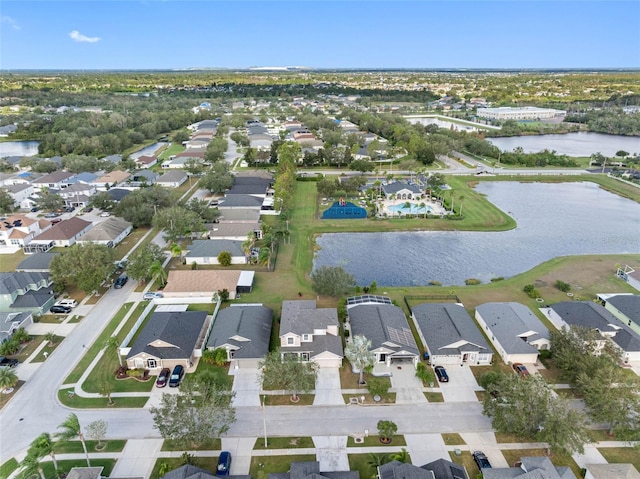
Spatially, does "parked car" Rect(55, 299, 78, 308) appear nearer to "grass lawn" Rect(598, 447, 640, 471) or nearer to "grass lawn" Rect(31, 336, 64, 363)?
"grass lawn" Rect(31, 336, 64, 363)

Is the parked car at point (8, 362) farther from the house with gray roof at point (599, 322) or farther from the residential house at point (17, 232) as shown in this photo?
the house with gray roof at point (599, 322)

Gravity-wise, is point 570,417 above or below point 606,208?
above

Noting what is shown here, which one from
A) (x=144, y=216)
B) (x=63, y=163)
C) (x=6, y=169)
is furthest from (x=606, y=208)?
(x=6, y=169)

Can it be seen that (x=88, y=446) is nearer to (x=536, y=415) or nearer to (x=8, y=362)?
(x=8, y=362)

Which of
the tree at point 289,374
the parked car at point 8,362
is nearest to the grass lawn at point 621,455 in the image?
the tree at point 289,374

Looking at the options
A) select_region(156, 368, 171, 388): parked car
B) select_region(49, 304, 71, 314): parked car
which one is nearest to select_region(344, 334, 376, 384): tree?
select_region(156, 368, 171, 388): parked car

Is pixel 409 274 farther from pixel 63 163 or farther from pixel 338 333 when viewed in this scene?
pixel 63 163
